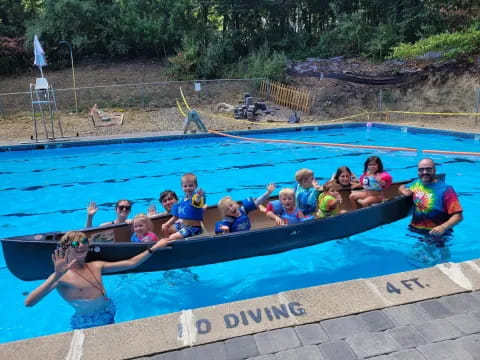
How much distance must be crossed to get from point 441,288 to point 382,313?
A: 599mm

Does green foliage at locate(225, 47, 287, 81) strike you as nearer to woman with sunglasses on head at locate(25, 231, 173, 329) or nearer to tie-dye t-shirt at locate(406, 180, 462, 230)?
tie-dye t-shirt at locate(406, 180, 462, 230)

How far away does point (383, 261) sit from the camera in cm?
563

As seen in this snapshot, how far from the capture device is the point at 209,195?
361 inches

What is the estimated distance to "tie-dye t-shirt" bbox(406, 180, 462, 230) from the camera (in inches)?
188

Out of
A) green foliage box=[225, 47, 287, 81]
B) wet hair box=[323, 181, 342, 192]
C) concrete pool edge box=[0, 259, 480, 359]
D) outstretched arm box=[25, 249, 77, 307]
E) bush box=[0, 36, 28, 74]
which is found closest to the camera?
concrete pool edge box=[0, 259, 480, 359]

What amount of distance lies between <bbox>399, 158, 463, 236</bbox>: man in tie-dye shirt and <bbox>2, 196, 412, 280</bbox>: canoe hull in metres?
0.39

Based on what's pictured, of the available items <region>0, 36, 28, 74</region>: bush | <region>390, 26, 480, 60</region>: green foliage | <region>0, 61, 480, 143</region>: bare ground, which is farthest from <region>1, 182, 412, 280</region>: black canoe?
<region>0, 36, 28, 74</region>: bush

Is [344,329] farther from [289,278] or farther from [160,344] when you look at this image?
[289,278]

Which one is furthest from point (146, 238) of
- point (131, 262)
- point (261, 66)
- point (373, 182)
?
point (261, 66)

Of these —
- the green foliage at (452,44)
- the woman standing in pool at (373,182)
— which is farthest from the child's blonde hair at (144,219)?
the green foliage at (452,44)

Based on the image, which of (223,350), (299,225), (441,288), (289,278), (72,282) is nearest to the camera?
(223,350)

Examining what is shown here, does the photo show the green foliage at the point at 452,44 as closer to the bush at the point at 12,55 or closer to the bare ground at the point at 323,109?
the bare ground at the point at 323,109

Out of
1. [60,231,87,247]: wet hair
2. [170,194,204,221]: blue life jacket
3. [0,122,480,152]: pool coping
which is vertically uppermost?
[60,231,87,247]: wet hair

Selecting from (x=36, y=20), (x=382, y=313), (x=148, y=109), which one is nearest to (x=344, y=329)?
(x=382, y=313)
